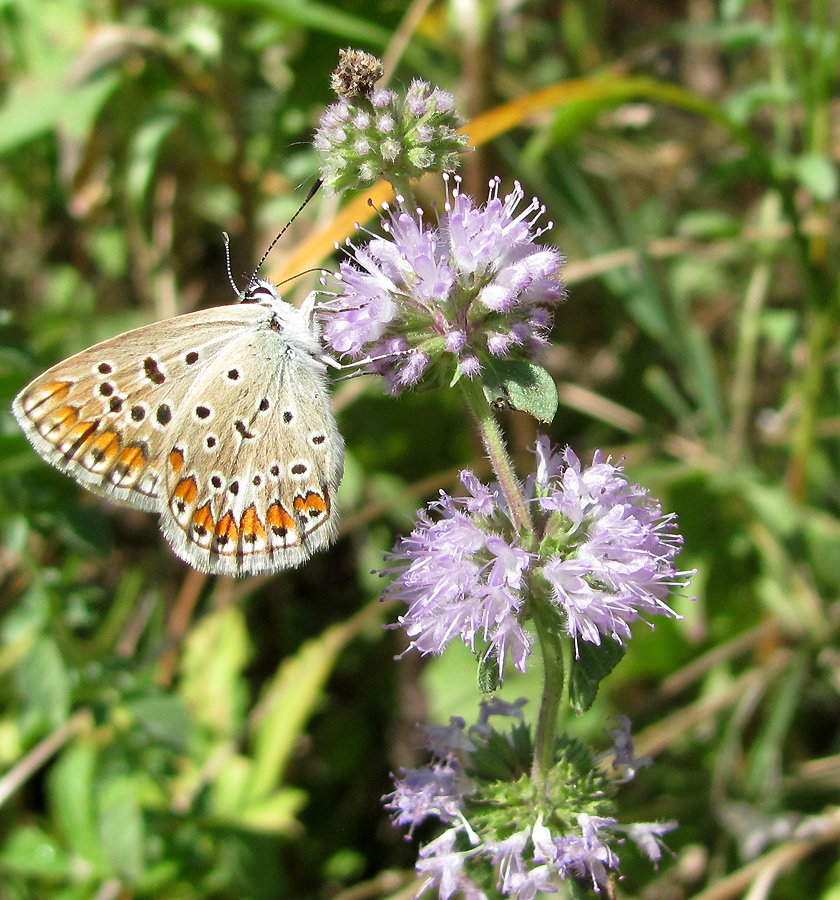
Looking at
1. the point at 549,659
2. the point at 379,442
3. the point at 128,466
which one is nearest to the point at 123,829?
the point at 128,466

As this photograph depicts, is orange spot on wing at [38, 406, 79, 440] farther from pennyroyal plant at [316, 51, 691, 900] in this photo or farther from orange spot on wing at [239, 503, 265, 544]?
pennyroyal plant at [316, 51, 691, 900]

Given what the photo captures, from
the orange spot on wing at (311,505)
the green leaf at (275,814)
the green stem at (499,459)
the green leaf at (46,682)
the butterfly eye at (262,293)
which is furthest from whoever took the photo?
the green leaf at (275,814)

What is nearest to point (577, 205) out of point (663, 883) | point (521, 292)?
point (521, 292)

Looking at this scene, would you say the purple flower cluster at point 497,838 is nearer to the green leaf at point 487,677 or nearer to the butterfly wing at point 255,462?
the green leaf at point 487,677

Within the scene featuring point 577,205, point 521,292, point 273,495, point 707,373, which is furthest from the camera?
point 577,205

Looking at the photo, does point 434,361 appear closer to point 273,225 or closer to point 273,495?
point 273,495

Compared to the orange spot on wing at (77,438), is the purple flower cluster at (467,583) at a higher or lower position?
lower

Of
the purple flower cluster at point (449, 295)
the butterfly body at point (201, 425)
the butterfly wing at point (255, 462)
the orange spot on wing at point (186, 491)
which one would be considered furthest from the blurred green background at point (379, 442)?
the purple flower cluster at point (449, 295)
